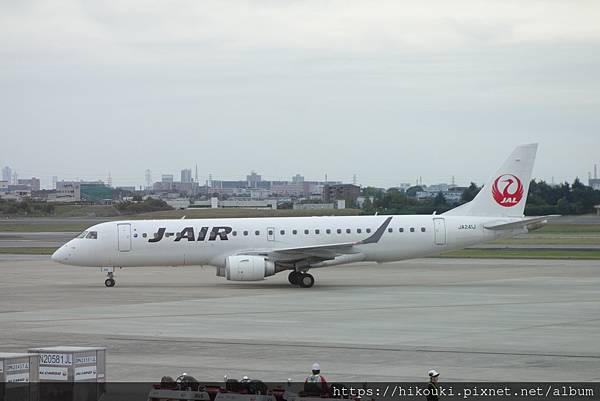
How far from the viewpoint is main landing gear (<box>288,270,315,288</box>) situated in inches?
1738

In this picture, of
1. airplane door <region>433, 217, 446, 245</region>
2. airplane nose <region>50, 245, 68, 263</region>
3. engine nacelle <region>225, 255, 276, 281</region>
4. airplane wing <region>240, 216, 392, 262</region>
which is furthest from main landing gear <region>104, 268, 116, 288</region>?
airplane door <region>433, 217, 446, 245</region>

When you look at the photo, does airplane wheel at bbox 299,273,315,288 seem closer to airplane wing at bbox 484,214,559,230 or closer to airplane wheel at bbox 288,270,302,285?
airplane wheel at bbox 288,270,302,285

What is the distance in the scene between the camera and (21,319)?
107 feet

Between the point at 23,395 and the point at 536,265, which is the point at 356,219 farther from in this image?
the point at 23,395

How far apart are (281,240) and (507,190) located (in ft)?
34.5

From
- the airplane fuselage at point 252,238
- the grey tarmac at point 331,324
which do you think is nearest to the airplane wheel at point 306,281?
the grey tarmac at point 331,324

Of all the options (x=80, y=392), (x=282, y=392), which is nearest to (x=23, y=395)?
(x=80, y=392)

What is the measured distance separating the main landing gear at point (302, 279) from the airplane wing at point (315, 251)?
681 millimetres

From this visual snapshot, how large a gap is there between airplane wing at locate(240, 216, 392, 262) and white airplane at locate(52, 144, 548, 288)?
0.14 ft

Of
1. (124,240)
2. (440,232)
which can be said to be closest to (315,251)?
(440,232)

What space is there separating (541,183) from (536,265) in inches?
2850

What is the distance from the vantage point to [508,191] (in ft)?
156

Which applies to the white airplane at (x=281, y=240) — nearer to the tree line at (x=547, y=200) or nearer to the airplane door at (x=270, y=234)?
the airplane door at (x=270, y=234)

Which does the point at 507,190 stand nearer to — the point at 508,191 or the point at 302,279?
the point at 508,191
